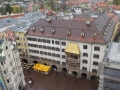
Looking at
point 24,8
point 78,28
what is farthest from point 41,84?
point 24,8

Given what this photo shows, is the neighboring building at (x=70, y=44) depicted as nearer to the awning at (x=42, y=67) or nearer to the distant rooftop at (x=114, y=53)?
the awning at (x=42, y=67)

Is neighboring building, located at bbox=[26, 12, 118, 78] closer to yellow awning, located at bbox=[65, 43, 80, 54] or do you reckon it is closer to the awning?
yellow awning, located at bbox=[65, 43, 80, 54]

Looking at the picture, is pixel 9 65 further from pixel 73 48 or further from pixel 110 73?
pixel 110 73

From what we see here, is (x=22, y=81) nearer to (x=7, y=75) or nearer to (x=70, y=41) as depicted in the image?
(x=7, y=75)

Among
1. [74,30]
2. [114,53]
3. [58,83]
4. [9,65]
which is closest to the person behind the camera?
[114,53]

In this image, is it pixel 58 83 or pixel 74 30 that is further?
pixel 58 83

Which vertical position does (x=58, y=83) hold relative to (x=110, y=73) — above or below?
below

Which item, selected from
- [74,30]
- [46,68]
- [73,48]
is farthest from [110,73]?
[46,68]
